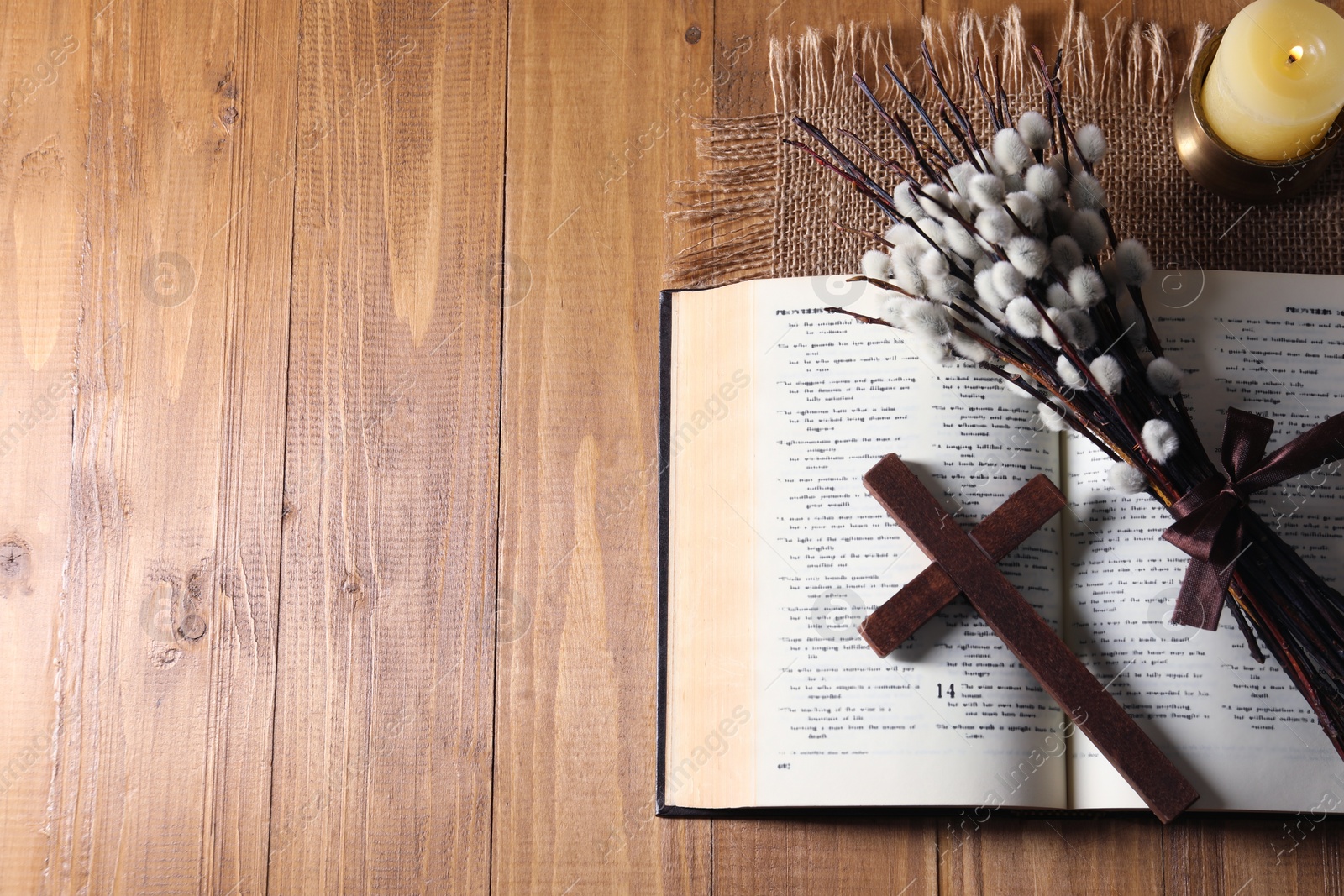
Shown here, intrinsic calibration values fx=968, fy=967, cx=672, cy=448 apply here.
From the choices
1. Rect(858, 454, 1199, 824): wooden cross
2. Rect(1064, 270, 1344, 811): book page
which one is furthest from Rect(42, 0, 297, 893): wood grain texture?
Rect(1064, 270, 1344, 811): book page

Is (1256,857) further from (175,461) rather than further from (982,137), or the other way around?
(175,461)

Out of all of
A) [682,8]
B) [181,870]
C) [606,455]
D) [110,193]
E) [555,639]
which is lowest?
[181,870]

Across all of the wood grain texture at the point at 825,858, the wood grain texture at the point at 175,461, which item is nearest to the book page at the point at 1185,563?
the wood grain texture at the point at 825,858

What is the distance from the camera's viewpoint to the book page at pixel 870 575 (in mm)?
615

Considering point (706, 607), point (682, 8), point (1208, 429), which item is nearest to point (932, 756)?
point (706, 607)

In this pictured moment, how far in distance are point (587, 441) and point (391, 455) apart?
0.15 m

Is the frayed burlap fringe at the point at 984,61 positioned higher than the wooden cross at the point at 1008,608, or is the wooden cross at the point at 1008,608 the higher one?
the frayed burlap fringe at the point at 984,61

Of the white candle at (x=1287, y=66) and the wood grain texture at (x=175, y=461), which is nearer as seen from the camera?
the white candle at (x=1287, y=66)

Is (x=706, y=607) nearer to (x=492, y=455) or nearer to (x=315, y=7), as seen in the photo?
(x=492, y=455)

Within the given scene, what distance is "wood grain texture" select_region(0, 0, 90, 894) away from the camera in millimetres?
705

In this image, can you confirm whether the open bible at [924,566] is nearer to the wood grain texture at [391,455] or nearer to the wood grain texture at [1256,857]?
the wood grain texture at [1256,857]

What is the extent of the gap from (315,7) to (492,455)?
1.29ft

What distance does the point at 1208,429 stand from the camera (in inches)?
25.0

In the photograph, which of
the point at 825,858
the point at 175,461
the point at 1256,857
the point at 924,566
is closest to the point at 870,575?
the point at 924,566
